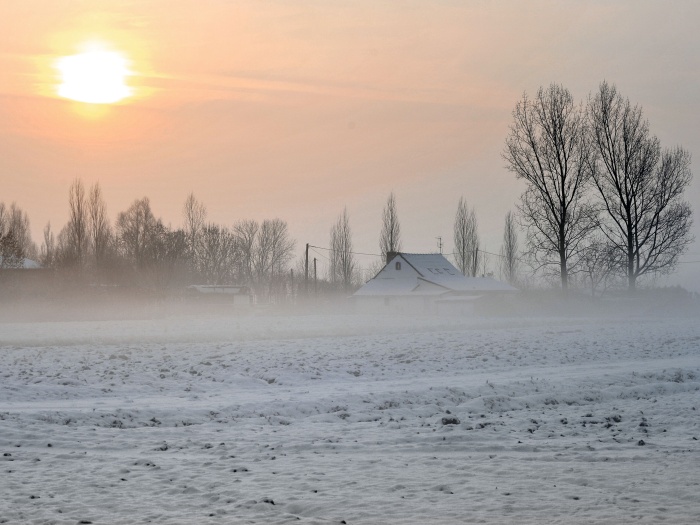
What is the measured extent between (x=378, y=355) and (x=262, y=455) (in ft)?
51.5

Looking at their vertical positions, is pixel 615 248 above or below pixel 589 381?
above

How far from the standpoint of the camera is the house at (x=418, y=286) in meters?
89.9

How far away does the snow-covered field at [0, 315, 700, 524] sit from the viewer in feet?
29.2

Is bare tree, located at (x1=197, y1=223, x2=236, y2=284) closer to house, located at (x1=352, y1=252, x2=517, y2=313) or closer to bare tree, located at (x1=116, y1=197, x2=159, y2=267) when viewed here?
bare tree, located at (x1=116, y1=197, x2=159, y2=267)

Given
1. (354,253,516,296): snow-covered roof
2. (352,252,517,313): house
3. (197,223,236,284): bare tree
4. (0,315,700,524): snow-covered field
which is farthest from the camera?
(197,223,236,284): bare tree

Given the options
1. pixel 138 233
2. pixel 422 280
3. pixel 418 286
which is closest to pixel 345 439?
pixel 418 286

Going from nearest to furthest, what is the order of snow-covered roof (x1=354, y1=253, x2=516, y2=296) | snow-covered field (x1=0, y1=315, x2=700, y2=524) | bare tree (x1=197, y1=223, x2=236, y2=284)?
snow-covered field (x1=0, y1=315, x2=700, y2=524) → snow-covered roof (x1=354, y1=253, x2=516, y2=296) → bare tree (x1=197, y1=223, x2=236, y2=284)

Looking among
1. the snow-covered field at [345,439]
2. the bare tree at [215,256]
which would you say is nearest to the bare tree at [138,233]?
the bare tree at [215,256]

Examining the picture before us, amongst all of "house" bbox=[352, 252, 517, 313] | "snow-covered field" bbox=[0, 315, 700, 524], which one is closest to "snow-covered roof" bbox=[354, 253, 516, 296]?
"house" bbox=[352, 252, 517, 313]

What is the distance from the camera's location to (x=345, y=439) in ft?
43.3

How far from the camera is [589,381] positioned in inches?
797

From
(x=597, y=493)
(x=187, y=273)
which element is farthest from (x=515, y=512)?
(x=187, y=273)

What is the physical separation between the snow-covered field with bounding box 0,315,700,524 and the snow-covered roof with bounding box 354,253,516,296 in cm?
6499

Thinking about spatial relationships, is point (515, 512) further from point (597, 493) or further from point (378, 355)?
point (378, 355)
